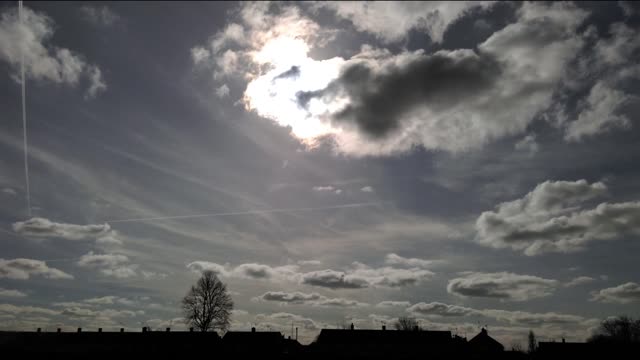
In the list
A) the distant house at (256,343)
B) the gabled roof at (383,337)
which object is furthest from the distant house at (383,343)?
the distant house at (256,343)

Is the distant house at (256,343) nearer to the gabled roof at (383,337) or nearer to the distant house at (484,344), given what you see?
the gabled roof at (383,337)

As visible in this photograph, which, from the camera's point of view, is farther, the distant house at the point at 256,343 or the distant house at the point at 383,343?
the distant house at the point at 256,343

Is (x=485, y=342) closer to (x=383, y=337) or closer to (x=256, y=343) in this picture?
(x=383, y=337)

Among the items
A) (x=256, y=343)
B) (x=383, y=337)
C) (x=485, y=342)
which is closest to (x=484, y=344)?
(x=485, y=342)

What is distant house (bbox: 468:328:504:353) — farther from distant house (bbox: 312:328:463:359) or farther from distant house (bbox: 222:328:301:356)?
distant house (bbox: 222:328:301:356)

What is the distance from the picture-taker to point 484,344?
249 feet

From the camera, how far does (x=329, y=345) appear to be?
6888 centimetres

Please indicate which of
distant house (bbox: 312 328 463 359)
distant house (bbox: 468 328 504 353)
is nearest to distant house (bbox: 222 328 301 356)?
distant house (bbox: 312 328 463 359)

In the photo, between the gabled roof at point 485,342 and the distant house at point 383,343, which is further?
the gabled roof at point 485,342

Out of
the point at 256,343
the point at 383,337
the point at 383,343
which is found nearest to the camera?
the point at 383,343

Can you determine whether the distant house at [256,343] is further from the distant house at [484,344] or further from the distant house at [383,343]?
the distant house at [484,344]

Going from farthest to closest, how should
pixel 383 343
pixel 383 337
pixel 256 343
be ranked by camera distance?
pixel 256 343 → pixel 383 337 → pixel 383 343

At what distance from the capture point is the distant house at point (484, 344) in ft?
237

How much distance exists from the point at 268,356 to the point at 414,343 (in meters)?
18.8
